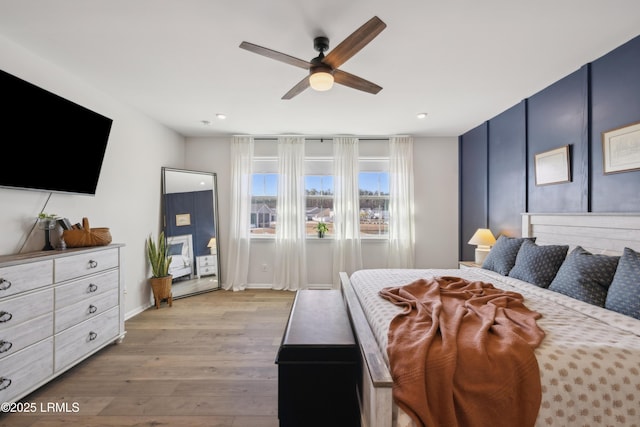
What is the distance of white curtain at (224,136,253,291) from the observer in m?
4.21

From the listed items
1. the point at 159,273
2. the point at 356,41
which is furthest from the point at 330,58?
the point at 159,273

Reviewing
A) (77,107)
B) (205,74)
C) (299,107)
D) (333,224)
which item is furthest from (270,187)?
(77,107)

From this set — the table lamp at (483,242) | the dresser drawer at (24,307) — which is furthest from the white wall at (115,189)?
the table lamp at (483,242)

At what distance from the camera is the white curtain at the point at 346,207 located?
4172 mm

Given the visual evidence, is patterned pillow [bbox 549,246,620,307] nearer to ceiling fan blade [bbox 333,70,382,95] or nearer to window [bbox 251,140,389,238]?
ceiling fan blade [bbox 333,70,382,95]

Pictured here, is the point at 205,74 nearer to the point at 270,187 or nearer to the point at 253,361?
the point at 270,187

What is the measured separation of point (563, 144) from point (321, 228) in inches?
123

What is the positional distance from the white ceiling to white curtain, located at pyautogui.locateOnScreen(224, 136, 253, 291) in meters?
1.15

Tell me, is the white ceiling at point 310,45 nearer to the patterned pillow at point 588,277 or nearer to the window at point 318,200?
the window at point 318,200

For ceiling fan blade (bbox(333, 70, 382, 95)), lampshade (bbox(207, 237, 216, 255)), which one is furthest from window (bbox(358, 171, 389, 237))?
lampshade (bbox(207, 237, 216, 255))

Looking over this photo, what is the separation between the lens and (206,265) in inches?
160

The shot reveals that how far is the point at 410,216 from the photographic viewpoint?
4.20 meters

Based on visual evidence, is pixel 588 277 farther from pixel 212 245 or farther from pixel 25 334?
pixel 212 245

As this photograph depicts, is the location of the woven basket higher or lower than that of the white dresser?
higher
